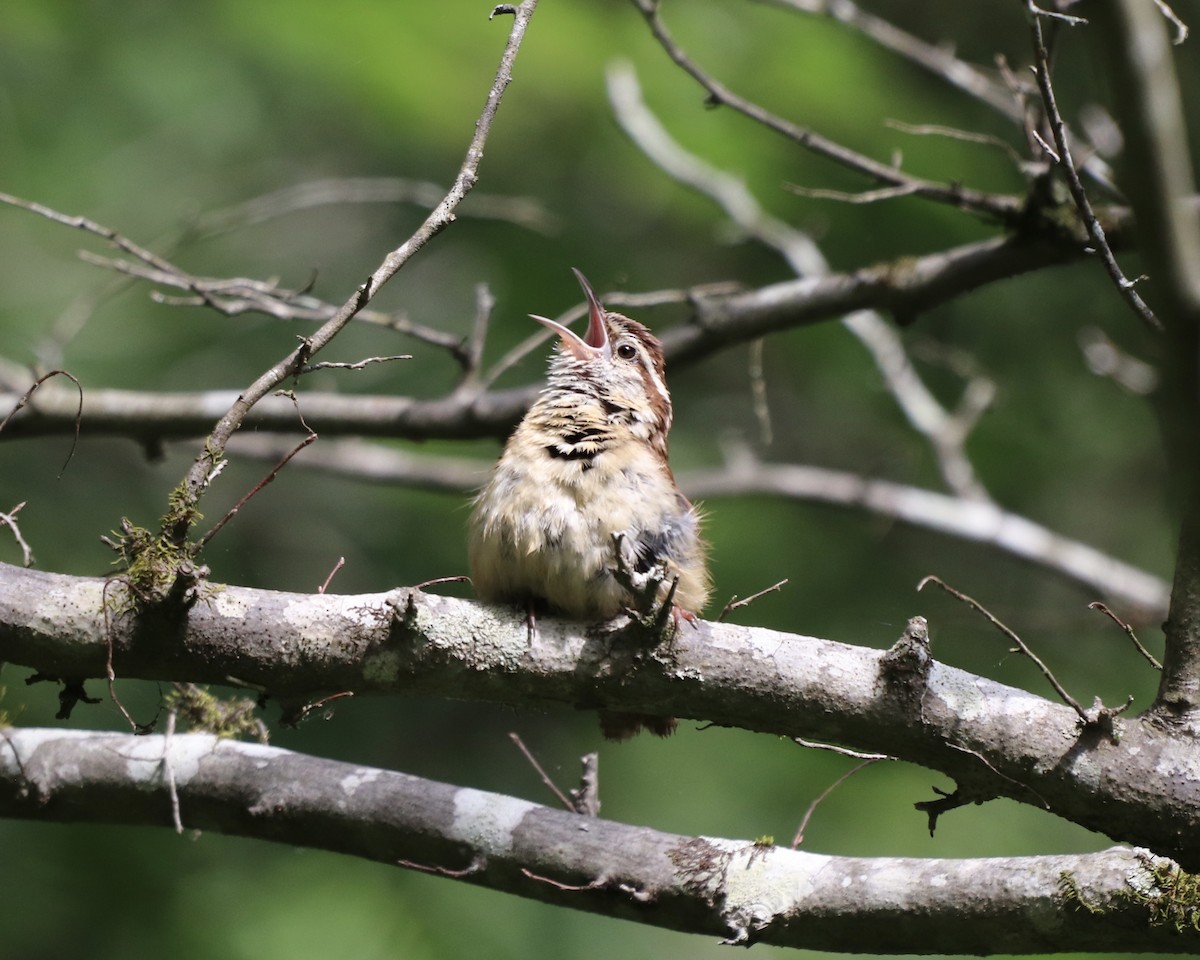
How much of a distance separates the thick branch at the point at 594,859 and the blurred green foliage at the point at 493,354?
2.26 meters

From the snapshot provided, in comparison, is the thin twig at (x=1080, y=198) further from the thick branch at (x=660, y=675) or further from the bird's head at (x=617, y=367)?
the bird's head at (x=617, y=367)

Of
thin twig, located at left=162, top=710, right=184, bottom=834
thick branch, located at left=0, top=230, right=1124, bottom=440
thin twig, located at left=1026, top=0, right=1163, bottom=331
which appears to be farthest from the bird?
thin twig, located at left=1026, top=0, right=1163, bottom=331

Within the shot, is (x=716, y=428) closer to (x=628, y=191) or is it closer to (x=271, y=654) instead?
(x=628, y=191)

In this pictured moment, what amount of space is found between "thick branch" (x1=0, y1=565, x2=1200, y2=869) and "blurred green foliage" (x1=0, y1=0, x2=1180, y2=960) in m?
2.81

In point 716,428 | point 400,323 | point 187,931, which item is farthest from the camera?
point 716,428

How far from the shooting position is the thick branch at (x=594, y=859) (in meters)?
2.62

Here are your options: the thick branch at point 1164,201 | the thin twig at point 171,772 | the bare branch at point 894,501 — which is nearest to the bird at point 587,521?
the thin twig at point 171,772

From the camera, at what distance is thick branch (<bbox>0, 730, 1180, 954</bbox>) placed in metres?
2.62

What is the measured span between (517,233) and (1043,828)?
4.27 m

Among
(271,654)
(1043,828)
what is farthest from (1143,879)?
(1043,828)

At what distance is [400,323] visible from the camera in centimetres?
430

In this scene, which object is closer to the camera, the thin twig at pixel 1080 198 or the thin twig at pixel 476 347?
the thin twig at pixel 1080 198

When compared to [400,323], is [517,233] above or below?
above

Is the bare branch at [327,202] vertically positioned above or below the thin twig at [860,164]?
below
